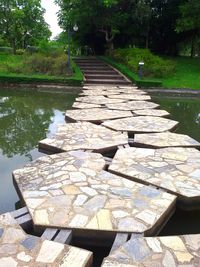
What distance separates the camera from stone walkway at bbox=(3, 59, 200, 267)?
102 inches

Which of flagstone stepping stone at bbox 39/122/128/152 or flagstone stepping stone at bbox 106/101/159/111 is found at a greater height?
flagstone stepping stone at bbox 106/101/159/111

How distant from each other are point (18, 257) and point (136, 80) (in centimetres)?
1185

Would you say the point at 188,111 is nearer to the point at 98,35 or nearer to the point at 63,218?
the point at 63,218

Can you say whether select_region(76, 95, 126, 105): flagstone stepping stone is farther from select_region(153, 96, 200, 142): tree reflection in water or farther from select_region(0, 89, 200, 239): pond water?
select_region(153, 96, 200, 142): tree reflection in water

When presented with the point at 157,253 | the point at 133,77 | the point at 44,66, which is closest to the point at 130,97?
the point at 133,77

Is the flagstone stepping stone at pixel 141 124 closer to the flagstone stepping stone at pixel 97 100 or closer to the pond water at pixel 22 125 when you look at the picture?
the pond water at pixel 22 125

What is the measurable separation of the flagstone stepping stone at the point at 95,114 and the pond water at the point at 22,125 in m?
0.45

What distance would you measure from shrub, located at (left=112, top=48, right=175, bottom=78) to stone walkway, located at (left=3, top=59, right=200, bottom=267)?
9427 mm

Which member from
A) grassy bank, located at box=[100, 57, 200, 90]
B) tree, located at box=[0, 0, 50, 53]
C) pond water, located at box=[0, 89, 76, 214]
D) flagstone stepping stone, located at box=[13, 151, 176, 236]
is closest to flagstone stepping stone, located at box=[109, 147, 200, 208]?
flagstone stepping stone, located at box=[13, 151, 176, 236]

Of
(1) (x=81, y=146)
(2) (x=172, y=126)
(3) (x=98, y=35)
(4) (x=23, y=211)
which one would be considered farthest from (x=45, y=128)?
(3) (x=98, y=35)

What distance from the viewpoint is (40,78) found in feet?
43.7

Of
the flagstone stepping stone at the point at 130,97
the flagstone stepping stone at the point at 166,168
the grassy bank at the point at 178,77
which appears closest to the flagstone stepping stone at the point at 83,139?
the flagstone stepping stone at the point at 166,168

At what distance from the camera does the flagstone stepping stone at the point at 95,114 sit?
7105 millimetres

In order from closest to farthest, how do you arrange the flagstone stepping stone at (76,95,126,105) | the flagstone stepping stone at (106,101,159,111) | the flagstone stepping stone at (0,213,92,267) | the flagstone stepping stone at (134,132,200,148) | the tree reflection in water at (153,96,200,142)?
the flagstone stepping stone at (0,213,92,267), the flagstone stepping stone at (134,132,200,148), the tree reflection in water at (153,96,200,142), the flagstone stepping stone at (106,101,159,111), the flagstone stepping stone at (76,95,126,105)
